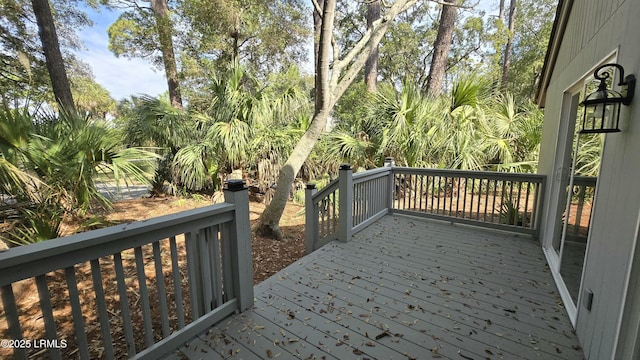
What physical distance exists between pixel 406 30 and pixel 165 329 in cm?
1540

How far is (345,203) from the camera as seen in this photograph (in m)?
3.67

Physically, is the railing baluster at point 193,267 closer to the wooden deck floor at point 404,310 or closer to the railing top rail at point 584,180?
the wooden deck floor at point 404,310

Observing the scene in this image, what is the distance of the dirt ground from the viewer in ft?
7.38

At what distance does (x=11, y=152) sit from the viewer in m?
2.37

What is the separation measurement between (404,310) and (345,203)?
5.34 ft

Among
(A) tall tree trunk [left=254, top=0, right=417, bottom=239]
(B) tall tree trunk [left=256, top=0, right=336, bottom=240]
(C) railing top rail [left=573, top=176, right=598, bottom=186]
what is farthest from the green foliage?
(C) railing top rail [left=573, top=176, right=598, bottom=186]

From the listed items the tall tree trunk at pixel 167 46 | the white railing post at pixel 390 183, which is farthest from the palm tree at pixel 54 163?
the tall tree trunk at pixel 167 46

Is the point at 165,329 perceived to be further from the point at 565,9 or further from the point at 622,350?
the point at 565,9

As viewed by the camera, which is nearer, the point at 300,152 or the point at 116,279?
the point at 116,279

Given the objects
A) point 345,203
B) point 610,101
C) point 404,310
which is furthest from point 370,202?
point 610,101

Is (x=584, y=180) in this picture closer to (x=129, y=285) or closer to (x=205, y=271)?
(x=205, y=271)

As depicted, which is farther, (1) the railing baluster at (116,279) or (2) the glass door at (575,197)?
(2) the glass door at (575,197)

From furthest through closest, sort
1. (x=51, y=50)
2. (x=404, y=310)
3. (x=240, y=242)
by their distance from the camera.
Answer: (x=51, y=50), (x=404, y=310), (x=240, y=242)

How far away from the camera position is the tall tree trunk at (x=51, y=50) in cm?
530
